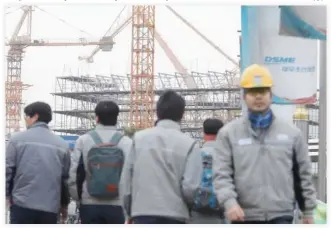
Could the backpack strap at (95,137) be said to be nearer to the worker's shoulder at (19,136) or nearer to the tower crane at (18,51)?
the worker's shoulder at (19,136)

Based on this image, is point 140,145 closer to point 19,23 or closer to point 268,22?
point 268,22

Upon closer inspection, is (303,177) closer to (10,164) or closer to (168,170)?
(168,170)

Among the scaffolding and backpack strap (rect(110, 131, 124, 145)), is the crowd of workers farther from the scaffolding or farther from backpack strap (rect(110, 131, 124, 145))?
the scaffolding

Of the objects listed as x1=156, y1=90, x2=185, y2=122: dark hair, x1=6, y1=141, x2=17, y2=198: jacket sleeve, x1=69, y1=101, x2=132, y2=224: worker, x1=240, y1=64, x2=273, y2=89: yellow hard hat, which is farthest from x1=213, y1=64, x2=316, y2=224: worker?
x1=6, y1=141, x2=17, y2=198: jacket sleeve

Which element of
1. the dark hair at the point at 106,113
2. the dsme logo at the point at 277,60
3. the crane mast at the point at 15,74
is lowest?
the dark hair at the point at 106,113

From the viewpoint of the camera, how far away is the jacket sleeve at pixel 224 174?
450cm

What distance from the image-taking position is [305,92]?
26.2ft

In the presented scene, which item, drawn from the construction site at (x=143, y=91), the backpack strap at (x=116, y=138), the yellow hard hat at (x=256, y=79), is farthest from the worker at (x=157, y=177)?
the construction site at (x=143, y=91)

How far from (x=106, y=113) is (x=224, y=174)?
1.75 meters

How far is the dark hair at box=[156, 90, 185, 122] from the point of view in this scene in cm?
514

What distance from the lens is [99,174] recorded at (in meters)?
5.87

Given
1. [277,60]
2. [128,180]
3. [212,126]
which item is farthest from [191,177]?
[277,60]

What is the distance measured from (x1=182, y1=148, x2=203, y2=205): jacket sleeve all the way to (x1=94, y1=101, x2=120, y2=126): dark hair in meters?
1.21

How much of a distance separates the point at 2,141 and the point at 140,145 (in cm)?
148
